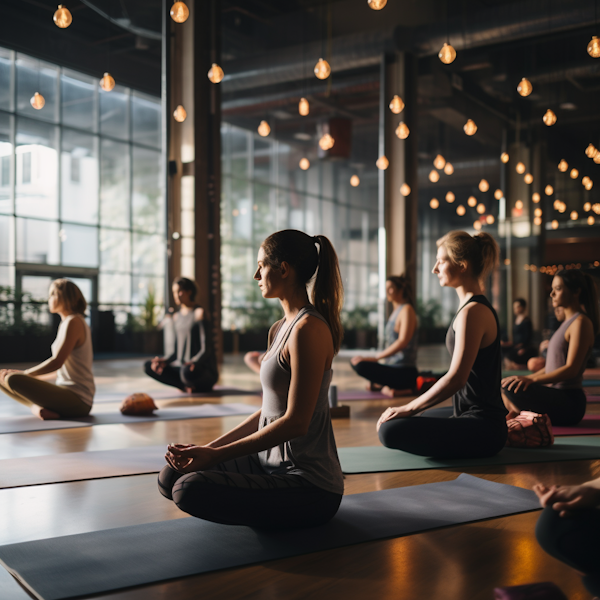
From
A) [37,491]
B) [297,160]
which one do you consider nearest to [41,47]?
[297,160]

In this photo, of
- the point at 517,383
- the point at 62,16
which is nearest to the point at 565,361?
the point at 517,383

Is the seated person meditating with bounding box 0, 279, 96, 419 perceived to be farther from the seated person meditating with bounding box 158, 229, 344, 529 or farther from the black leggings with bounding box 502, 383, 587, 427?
the black leggings with bounding box 502, 383, 587, 427

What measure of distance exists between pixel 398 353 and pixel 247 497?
4230 mm

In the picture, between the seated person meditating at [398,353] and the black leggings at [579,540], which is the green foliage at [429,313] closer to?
the seated person meditating at [398,353]

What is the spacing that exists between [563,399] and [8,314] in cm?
901

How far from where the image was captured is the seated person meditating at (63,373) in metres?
4.39

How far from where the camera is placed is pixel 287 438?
1.91 meters

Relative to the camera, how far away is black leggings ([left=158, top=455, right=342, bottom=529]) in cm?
187

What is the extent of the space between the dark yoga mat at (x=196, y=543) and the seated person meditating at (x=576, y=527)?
29.5 inches

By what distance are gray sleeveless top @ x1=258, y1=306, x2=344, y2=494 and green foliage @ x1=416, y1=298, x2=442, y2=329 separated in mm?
16100

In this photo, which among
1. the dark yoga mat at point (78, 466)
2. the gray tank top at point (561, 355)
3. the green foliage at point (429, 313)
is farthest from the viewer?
the green foliage at point (429, 313)

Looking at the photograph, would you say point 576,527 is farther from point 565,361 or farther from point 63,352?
point 63,352

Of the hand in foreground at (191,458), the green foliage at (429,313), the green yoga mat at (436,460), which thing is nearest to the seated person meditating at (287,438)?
the hand in foreground at (191,458)

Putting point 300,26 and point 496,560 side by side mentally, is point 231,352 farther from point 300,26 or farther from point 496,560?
point 496,560
